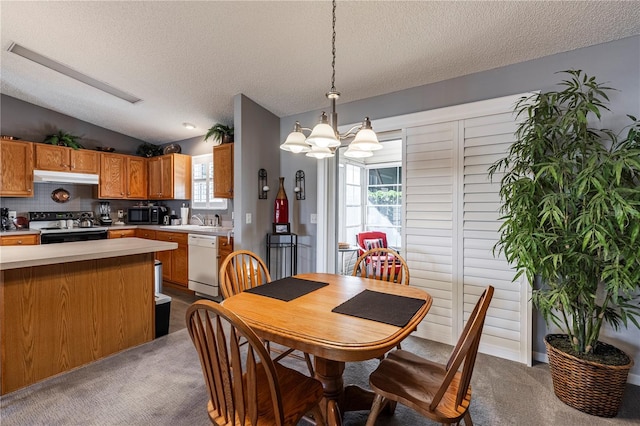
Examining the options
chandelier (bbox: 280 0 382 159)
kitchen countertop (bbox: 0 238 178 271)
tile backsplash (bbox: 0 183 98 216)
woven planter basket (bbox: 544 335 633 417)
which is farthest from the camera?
tile backsplash (bbox: 0 183 98 216)

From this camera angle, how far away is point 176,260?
14.5ft

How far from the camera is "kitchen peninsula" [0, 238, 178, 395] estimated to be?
204cm

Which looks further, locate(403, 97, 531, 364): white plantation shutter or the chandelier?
locate(403, 97, 531, 364): white plantation shutter

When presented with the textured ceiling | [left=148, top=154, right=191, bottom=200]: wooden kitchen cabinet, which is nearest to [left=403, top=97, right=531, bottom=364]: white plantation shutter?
the textured ceiling

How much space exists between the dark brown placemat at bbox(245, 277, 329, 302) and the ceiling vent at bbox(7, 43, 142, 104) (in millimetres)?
3381

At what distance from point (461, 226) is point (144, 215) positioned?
16.4ft

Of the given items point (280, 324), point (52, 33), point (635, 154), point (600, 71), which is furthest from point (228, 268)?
point (600, 71)

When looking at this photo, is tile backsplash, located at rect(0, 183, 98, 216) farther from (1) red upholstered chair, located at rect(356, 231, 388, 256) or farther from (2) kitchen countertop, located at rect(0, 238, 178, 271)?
(1) red upholstered chair, located at rect(356, 231, 388, 256)

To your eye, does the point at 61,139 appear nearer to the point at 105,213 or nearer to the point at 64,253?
the point at 105,213

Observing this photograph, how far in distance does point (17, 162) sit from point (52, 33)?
7.79 ft

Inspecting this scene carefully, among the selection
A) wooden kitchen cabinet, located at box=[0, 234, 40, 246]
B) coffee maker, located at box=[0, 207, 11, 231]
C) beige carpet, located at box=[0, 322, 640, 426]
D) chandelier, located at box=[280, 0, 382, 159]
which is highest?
chandelier, located at box=[280, 0, 382, 159]

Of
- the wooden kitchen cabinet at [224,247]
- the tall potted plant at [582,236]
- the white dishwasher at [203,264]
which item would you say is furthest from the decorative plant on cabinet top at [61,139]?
the tall potted plant at [582,236]

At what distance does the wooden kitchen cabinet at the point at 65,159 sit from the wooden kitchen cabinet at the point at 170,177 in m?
0.82

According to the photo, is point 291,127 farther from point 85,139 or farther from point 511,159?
point 85,139
